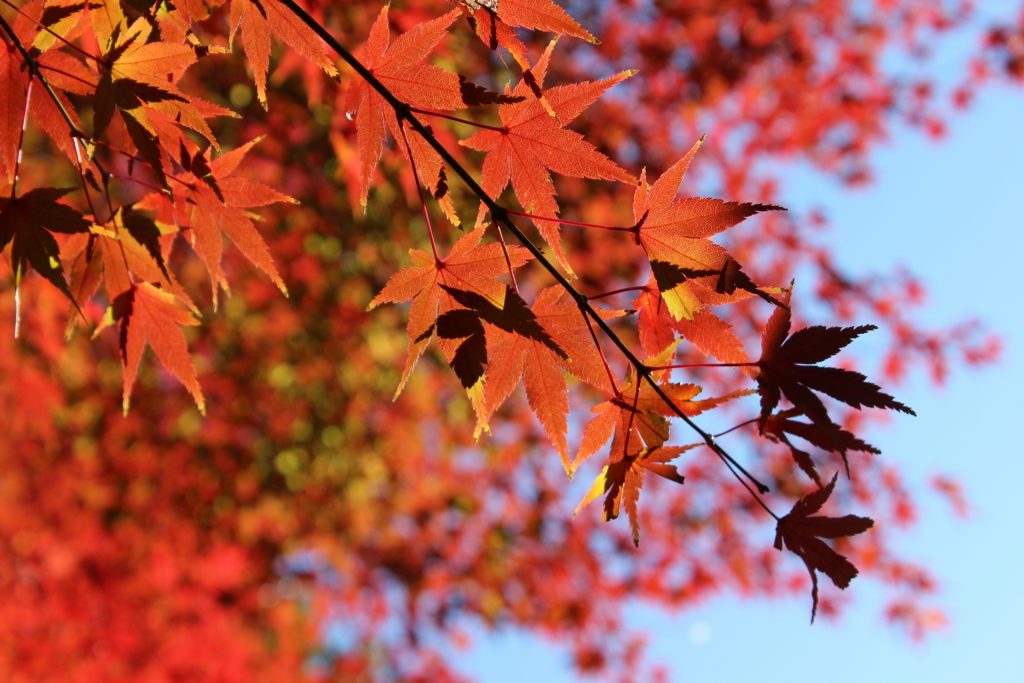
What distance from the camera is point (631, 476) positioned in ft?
4.09

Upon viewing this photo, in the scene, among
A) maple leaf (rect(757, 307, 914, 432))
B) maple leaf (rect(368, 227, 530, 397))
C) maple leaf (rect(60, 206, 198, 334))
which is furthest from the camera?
maple leaf (rect(60, 206, 198, 334))

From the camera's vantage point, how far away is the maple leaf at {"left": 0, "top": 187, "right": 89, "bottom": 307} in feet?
4.18

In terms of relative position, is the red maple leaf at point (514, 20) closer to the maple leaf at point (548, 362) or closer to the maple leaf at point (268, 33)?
the maple leaf at point (268, 33)

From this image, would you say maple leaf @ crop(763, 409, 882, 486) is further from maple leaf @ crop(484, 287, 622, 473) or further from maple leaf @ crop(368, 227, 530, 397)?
maple leaf @ crop(368, 227, 530, 397)

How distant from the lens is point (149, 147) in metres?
1.28

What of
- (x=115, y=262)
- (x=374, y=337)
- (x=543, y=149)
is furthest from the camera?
(x=374, y=337)

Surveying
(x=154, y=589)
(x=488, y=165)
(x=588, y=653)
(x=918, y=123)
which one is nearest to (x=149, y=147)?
(x=488, y=165)

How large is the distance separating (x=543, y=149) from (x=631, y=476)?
1.68ft

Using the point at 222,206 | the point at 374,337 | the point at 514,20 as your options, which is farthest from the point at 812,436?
the point at 374,337

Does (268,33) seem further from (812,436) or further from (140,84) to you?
(812,436)

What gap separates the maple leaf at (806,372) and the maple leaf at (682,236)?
8cm

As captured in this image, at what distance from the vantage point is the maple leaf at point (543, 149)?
127 centimetres

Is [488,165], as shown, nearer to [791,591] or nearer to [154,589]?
[791,591]

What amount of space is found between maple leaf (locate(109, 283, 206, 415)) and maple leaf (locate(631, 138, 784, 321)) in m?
0.82
